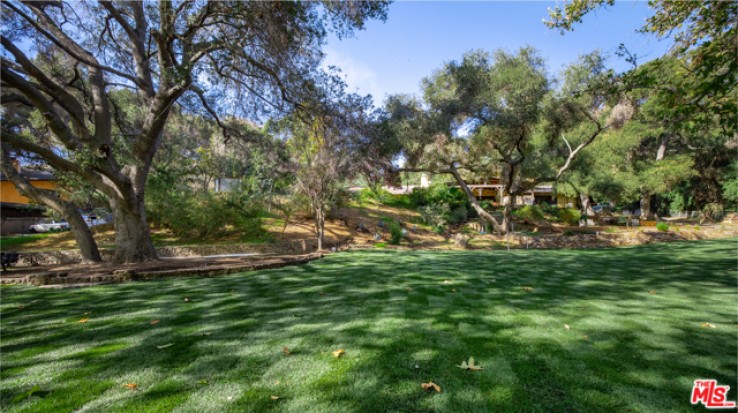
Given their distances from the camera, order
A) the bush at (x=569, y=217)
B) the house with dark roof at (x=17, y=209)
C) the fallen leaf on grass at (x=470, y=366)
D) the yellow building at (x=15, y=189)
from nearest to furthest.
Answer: the fallen leaf on grass at (x=470, y=366) → the house with dark roof at (x=17, y=209) → the yellow building at (x=15, y=189) → the bush at (x=569, y=217)

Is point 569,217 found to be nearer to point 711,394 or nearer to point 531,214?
point 531,214

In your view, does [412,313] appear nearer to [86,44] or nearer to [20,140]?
[20,140]

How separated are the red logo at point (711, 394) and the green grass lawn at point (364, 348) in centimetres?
5

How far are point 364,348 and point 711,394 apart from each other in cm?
235

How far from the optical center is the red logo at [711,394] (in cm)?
200

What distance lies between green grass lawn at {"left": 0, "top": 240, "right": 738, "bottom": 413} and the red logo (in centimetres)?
5

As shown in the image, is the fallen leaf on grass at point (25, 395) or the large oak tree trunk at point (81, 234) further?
the large oak tree trunk at point (81, 234)

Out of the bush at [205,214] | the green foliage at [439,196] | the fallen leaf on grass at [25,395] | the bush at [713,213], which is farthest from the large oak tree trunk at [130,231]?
the bush at [713,213]

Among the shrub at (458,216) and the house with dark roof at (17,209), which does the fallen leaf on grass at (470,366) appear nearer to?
the shrub at (458,216)

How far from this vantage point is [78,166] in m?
7.26

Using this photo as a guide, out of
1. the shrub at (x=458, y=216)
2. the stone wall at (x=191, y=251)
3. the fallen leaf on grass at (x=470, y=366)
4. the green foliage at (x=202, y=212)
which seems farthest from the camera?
the shrub at (x=458, y=216)

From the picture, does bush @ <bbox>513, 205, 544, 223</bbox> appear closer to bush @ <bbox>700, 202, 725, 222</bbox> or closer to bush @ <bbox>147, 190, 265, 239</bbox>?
bush @ <bbox>700, 202, 725, 222</bbox>

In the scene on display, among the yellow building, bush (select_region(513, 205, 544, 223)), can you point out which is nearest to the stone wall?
the yellow building

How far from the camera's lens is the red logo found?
2.00 metres
